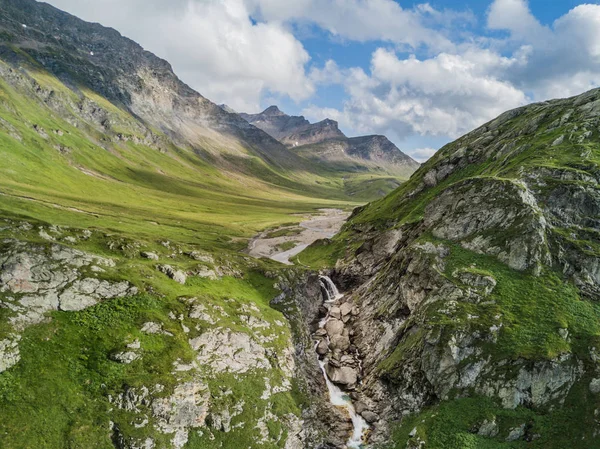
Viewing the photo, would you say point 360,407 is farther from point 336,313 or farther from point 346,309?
point 346,309

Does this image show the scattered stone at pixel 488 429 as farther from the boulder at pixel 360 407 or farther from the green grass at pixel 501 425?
the boulder at pixel 360 407

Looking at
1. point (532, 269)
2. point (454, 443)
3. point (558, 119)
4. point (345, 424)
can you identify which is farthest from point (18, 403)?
point (558, 119)

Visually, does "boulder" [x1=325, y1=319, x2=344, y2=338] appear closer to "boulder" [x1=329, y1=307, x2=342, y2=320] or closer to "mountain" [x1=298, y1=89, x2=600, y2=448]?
"mountain" [x1=298, y1=89, x2=600, y2=448]

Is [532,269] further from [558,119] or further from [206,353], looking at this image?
[558,119]

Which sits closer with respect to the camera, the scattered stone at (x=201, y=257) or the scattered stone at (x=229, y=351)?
the scattered stone at (x=229, y=351)

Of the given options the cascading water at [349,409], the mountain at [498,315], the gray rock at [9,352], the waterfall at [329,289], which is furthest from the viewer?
the waterfall at [329,289]

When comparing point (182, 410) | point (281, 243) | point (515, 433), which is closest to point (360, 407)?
point (515, 433)

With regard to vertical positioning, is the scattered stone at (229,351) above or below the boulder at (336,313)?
below

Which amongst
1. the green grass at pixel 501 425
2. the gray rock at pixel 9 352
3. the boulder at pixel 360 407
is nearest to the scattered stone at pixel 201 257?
the gray rock at pixel 9 352
